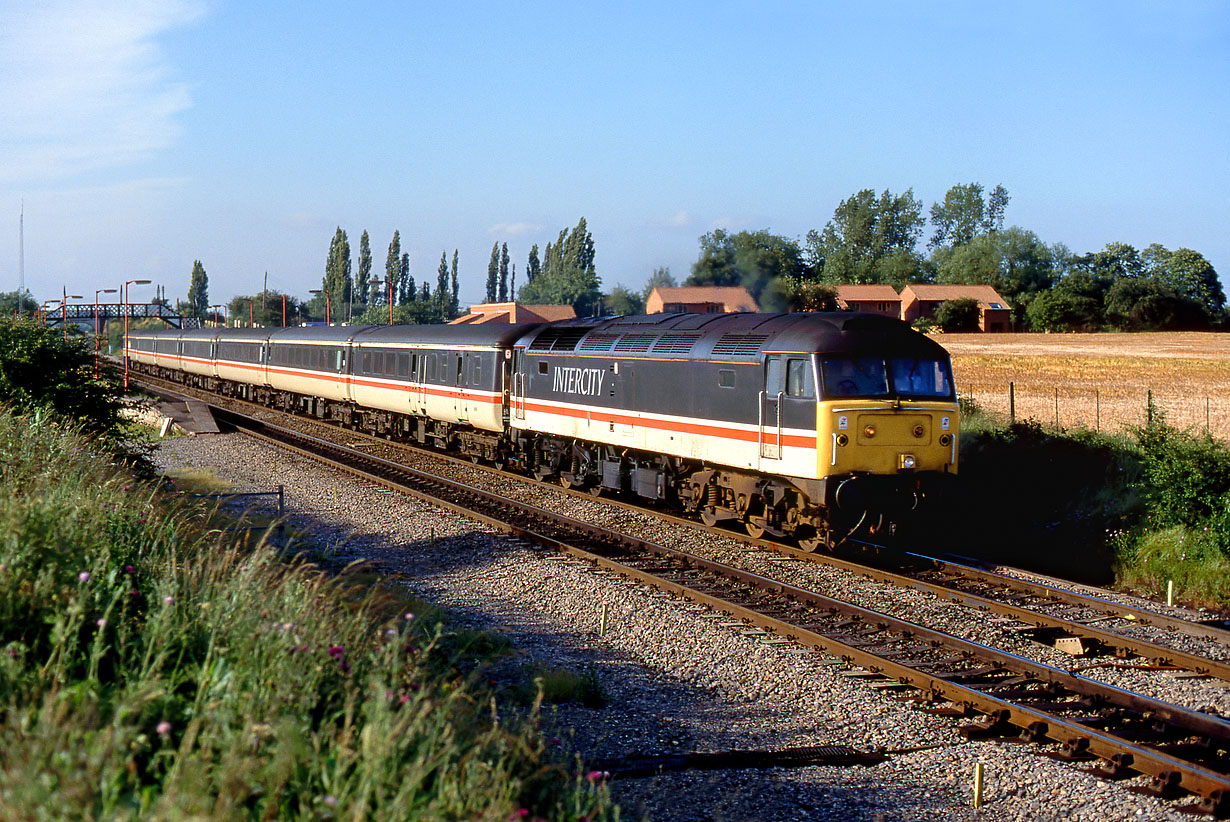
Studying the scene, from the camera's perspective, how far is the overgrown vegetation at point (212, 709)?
398 cm

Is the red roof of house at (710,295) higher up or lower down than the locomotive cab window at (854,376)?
higher up

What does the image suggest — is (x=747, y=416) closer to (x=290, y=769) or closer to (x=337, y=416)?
(x=290, y=769)

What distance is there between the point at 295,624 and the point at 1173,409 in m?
25.5

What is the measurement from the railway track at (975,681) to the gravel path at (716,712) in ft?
0.84

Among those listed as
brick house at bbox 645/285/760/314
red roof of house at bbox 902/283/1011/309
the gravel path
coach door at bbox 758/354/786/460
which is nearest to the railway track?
the gravel path

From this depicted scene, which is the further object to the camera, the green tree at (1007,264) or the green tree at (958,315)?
the green tree at (1007,264)

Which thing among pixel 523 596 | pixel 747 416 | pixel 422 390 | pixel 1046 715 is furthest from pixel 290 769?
pixel 422 390

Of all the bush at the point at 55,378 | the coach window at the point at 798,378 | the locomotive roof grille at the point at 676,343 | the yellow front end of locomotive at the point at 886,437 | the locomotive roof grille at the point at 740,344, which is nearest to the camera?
the yellow front end of locomotive at the point at 886,437

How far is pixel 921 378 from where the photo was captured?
14.6 meters

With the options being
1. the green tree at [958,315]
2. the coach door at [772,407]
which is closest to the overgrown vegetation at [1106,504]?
the coach door at [772,407]

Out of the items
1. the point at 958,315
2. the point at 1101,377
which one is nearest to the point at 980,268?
the point at 958,315

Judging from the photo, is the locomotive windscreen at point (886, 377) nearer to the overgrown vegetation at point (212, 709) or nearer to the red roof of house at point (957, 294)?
the overgrown vegetation at point (212, 709)

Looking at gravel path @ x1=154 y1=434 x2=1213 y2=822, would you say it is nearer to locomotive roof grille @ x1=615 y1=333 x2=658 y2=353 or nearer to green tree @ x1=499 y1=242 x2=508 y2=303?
locomotive roof grille @ x1=615 y1=333 x2=658 y2=353

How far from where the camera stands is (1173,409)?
2592 cm
